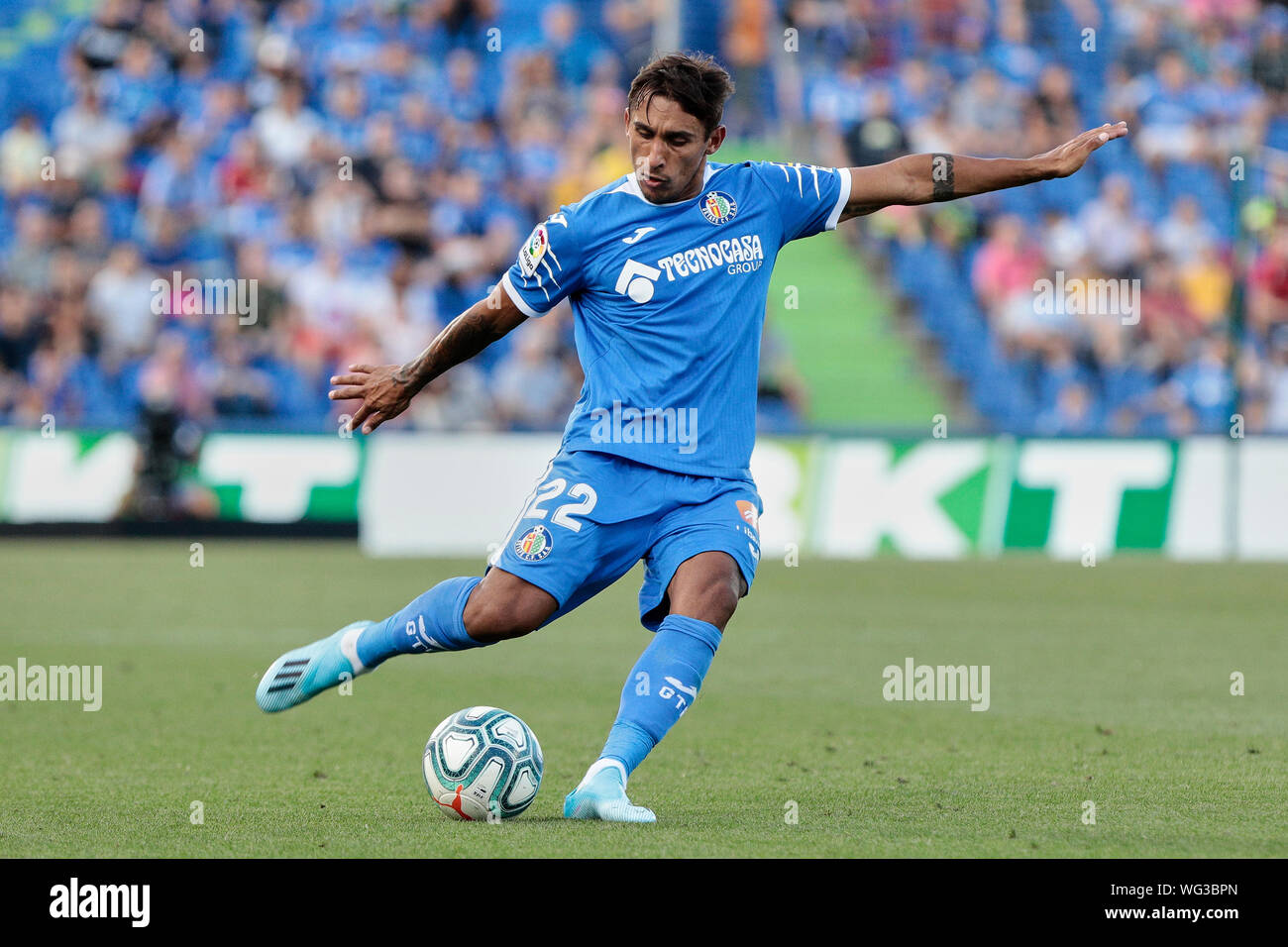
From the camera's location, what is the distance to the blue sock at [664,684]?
5.81 m

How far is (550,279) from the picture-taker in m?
6.02

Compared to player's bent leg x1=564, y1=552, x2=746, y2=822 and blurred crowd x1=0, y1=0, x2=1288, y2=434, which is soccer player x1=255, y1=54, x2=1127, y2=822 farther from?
blurred crowd x1=0, y1=0, x2=1288, y2=434

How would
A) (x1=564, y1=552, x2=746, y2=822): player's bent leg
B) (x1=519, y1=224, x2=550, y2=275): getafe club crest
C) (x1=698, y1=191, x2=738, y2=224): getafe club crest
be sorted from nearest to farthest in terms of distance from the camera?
(x1=564, y1=552, x2=746, y2=822): player's bent leg < (x1=519, y1=224, x2=550, y2=275): getafe club crest < (x1=698, y1=191, x2=738, y2=224): getafe club crest

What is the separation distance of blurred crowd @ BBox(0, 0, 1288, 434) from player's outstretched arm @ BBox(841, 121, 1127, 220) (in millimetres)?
12511

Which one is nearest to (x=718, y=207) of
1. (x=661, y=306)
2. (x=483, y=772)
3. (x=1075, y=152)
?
(x=661, y=306)

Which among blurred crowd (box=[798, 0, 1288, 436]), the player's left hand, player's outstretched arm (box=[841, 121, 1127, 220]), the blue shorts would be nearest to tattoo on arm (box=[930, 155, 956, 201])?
player's outstretched arm (box=[841, 121, 1127, 220])

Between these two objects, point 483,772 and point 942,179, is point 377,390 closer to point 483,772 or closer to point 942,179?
point 483,772

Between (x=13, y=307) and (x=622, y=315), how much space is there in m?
14.4

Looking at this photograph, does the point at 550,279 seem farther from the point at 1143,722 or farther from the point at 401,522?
the point at 401,522

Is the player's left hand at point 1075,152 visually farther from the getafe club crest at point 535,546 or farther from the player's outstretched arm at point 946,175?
the getafe club crest at point 535,546

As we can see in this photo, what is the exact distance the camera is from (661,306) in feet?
19.8

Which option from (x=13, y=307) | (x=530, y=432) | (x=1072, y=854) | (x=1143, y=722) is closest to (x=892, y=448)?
(x=530, y=432)

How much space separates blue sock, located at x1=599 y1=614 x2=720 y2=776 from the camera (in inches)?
229

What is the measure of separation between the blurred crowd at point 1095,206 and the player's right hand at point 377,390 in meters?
13.2
